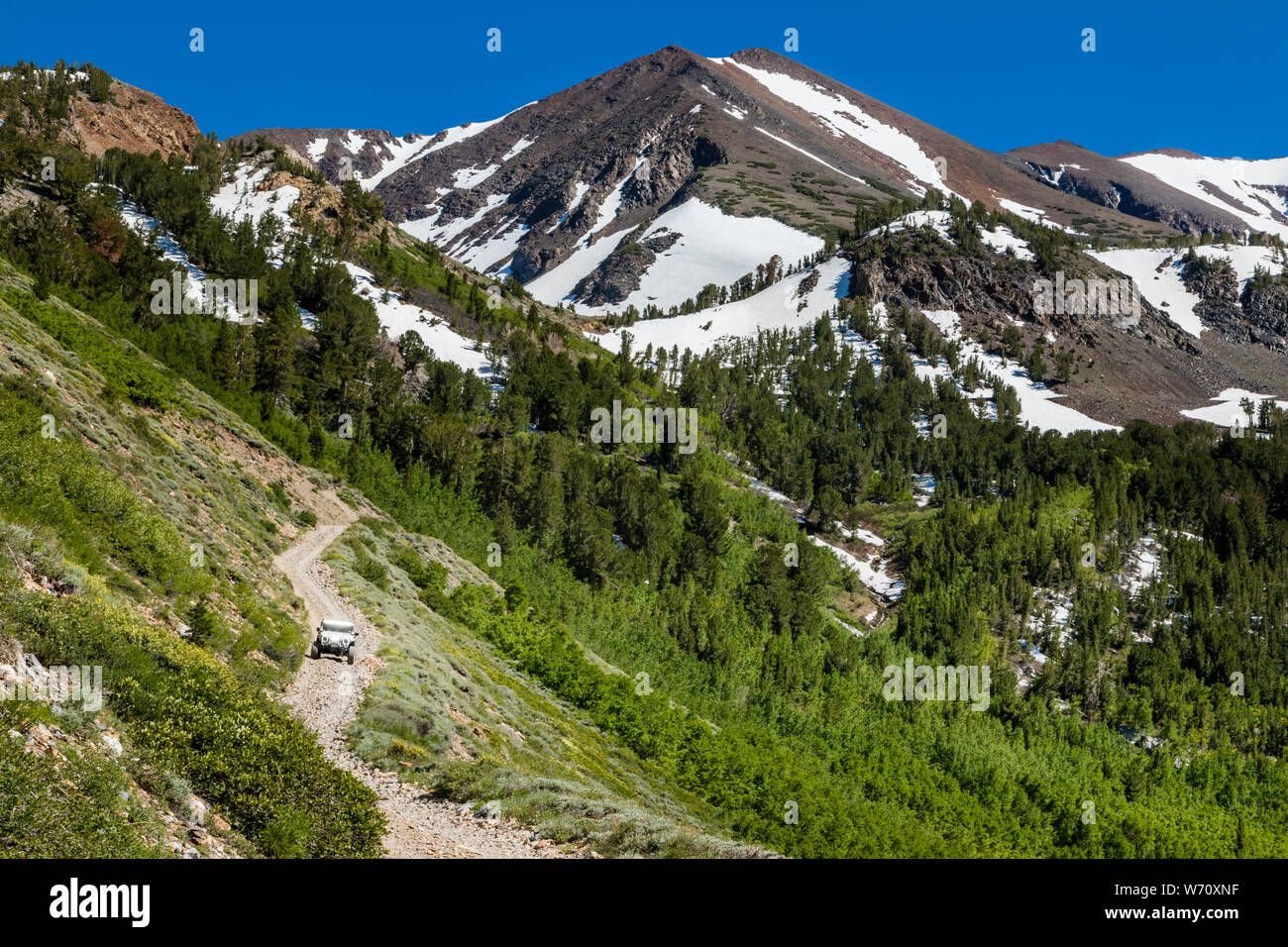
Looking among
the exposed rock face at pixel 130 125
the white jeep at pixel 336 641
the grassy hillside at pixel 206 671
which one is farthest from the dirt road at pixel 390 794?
the exposed rock face at pixel 130 125

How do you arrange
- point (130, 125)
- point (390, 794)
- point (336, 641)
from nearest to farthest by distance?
1. point (390, 794)
2. point (336, 641)
3. point (130, 125)

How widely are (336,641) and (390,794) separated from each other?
995 centimetres

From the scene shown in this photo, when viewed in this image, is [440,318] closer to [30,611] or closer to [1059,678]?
[1059,678]

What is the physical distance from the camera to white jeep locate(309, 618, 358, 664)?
87.7 feet

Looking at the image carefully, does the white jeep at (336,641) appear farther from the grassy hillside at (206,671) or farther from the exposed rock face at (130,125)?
the exposed rock face at (130,125)

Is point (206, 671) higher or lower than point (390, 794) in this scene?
higher

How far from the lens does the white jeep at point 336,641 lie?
2673cm

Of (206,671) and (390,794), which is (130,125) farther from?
(390,794)

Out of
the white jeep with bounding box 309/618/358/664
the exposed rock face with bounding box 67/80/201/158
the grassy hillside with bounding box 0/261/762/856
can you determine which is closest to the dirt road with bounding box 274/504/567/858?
the white jeep with bounding box 309/618/358/664

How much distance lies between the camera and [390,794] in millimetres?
18094

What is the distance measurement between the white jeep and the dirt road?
1.07 ft

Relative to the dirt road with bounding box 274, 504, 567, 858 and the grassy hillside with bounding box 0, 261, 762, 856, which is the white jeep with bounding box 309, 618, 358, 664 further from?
the grassy hillside with bounding box 0, 261, 762, 856

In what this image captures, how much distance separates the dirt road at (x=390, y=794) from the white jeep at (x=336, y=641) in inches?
12.8

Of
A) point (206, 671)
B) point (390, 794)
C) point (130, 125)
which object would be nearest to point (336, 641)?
point (206, 671)
